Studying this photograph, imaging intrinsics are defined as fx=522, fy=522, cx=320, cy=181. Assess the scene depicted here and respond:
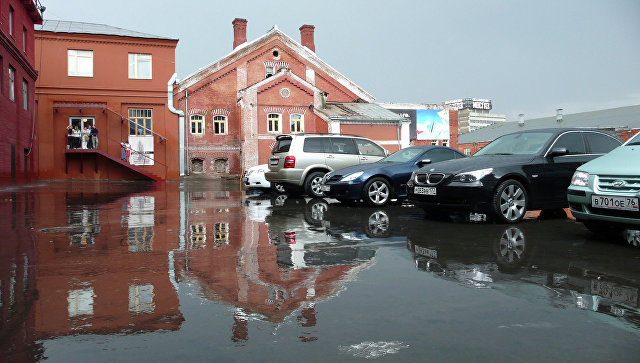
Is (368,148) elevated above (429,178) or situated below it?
above

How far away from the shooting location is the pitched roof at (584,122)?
50.8 m

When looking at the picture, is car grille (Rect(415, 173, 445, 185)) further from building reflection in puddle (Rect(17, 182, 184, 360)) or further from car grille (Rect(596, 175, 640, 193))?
building reflection in puddle (Rect(17, 182, 184, 360))

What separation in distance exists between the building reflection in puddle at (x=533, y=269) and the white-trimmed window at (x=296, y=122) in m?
29.0

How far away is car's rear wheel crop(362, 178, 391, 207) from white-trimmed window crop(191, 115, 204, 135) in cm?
2687

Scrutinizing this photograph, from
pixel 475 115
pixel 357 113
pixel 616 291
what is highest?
pixel 475 115

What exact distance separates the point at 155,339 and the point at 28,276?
241 cm

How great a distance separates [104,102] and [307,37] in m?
17.9

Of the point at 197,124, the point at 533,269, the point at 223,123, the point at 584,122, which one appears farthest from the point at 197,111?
the point at 584,122

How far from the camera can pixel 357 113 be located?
3719 centimetres

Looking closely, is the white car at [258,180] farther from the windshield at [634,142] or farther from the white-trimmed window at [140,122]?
the white-trimmed window at [140,122]

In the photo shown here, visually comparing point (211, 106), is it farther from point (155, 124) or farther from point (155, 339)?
point (155, 339)

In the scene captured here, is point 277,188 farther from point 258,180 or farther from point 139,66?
point 139,66

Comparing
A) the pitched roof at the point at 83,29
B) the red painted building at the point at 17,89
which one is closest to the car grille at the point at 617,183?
the red painted building at the point at 17,89

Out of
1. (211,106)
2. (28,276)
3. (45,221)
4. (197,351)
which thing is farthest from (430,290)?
(211,106)
